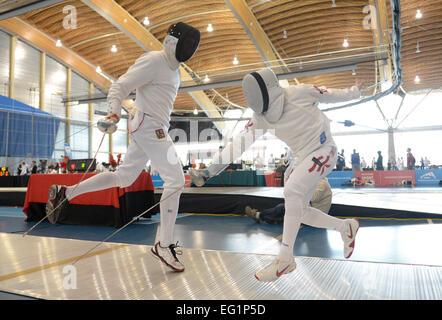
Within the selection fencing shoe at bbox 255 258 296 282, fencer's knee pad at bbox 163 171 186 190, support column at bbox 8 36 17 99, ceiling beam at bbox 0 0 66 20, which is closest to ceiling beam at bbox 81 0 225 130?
ceiling beam at bbox 0 0 66 20

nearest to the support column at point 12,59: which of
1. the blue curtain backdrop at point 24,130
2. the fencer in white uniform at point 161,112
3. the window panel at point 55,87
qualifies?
the blue curtain backdrop at point 24,130

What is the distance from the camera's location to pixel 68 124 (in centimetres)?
1734

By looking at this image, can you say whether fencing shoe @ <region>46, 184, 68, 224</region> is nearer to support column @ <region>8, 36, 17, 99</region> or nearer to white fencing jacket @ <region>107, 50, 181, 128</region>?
white fencing jacket @ <region>107, 50, 181, 128</region>

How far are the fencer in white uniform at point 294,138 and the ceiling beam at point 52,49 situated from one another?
15.6m

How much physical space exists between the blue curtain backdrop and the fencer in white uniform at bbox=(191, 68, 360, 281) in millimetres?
13992

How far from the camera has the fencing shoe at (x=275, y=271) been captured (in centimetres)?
152

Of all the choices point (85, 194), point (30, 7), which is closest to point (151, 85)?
point (85, 194)

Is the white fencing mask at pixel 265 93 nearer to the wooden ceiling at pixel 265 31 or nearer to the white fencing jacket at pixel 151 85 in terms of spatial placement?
the white fencing jacket at pixel 151 85

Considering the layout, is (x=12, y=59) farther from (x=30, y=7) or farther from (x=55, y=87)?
(x=30, y=7)

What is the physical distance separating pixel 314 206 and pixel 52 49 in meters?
17.0

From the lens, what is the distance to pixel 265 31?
41.9 ft

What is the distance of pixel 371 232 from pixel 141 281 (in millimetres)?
2317

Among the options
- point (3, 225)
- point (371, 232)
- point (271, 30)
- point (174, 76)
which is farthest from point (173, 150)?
point (271, 30)
